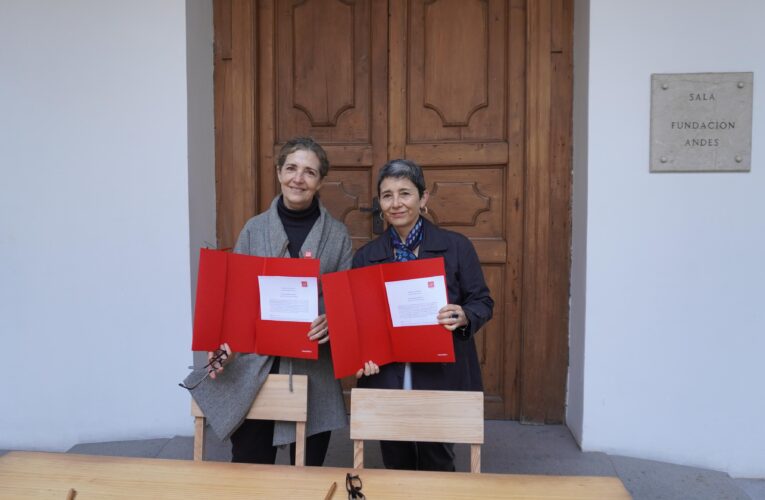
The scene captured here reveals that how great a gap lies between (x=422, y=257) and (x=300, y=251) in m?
0.47

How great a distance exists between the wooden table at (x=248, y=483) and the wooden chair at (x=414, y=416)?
11.9 inches

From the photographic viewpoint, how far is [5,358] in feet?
10.6

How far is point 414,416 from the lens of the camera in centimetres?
176

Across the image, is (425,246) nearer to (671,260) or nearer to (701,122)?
(671,260)

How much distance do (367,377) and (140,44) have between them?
2342 millimetres

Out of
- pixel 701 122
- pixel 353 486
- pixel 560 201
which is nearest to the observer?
pixel 353 486

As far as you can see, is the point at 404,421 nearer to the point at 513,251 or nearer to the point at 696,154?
the point at 513,251

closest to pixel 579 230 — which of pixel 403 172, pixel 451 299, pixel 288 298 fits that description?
pixel 451 299

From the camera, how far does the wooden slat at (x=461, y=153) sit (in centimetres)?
326

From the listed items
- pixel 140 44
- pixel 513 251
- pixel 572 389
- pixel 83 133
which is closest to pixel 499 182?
pixel 513 251

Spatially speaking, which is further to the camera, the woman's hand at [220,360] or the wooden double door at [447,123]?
the wooden double door at [447,123]

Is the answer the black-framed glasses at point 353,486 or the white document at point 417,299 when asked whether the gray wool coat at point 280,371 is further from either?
the black-framed glasses at point 353,486

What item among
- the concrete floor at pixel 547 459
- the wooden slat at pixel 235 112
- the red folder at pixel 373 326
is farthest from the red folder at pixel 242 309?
the wooden slat at pixel 235 112

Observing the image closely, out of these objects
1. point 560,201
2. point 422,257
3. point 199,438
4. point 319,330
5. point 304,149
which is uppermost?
point 304,149
